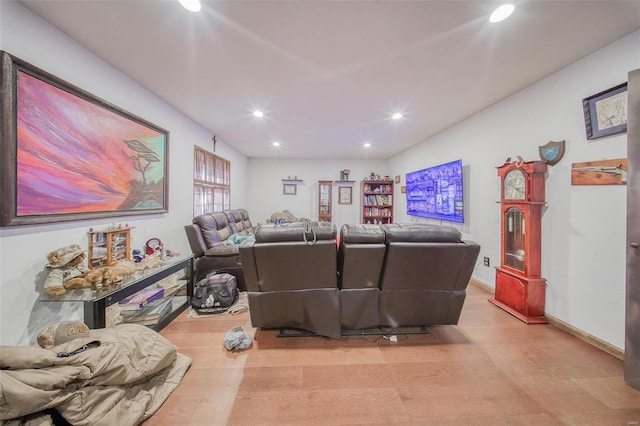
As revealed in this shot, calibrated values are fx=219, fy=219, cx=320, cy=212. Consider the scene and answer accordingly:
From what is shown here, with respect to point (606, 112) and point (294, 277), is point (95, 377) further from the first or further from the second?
point (606, 112)

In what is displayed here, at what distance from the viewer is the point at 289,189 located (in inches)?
249

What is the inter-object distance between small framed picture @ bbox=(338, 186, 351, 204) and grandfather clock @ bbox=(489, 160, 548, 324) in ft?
13.1

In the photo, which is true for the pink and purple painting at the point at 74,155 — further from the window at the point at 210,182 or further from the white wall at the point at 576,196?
the white wall at the point at 576,196

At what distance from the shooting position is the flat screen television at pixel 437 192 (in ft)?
11.2

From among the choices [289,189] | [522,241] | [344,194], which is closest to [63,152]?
[522,241]

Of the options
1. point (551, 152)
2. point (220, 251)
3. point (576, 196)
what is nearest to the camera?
point (576, 196)

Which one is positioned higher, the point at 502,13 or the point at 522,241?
the point at 502,13

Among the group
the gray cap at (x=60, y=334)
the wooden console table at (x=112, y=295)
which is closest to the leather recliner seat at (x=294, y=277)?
the wooden console table at (x=112, y=295)

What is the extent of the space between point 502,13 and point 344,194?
16.3 ft

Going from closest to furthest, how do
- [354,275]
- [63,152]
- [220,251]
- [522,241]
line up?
[63,152] → [354,275] → [522,241] → [220,251]

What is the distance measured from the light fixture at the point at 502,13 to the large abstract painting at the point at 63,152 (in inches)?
122

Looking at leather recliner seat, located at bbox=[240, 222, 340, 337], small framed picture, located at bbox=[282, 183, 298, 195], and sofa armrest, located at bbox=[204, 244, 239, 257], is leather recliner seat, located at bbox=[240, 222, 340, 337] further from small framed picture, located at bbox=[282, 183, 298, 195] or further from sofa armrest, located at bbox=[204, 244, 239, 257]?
small framed picture, located at bbox=[282, 183, 298, 195]

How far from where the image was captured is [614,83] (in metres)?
1.75

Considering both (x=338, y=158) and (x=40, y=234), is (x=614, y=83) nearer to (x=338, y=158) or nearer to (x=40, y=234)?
(x=40, y=234)
